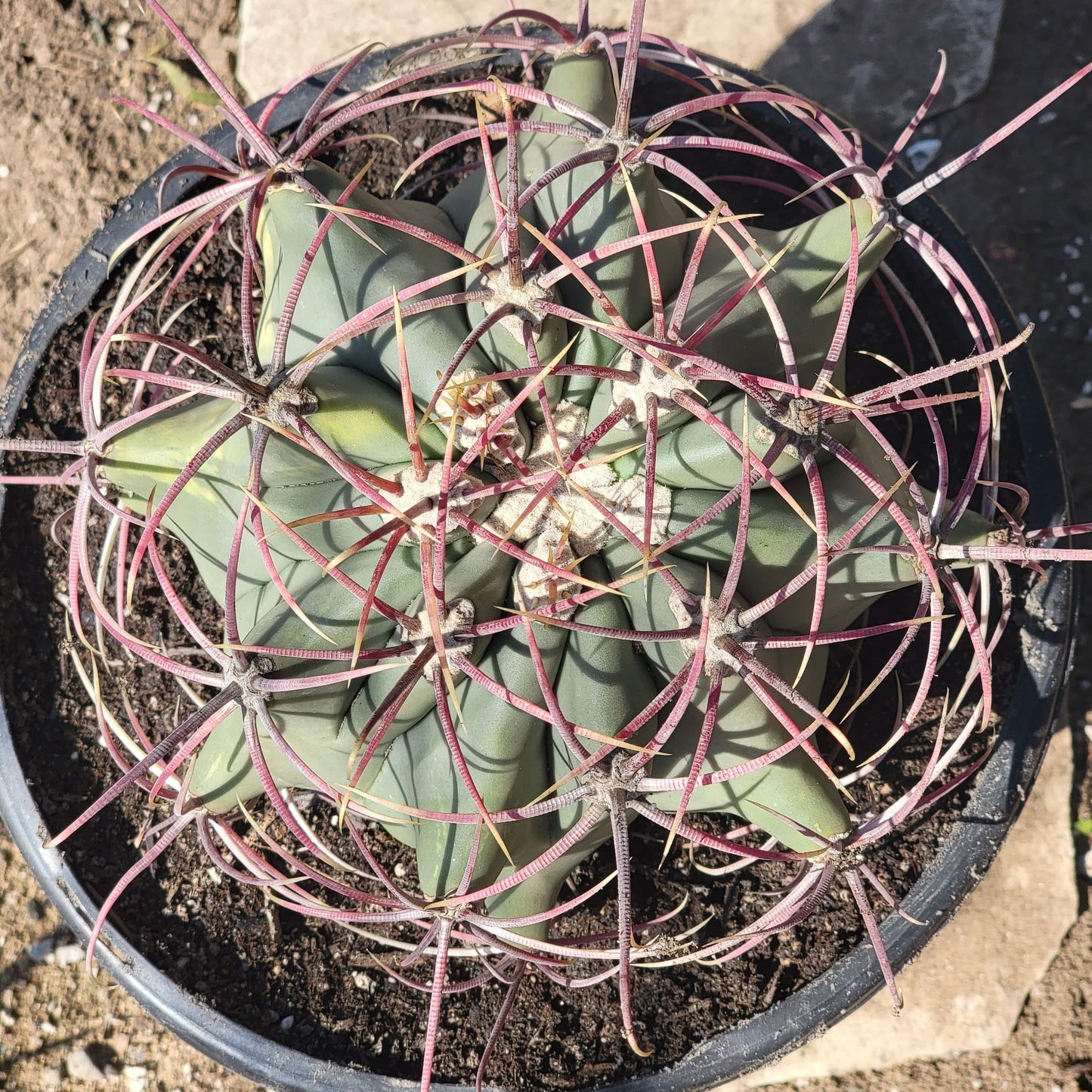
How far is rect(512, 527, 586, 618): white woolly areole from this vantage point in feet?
2.88

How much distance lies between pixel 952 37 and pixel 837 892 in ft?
4.86

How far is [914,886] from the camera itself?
1185 mm

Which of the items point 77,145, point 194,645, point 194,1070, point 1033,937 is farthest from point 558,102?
point 194,1070

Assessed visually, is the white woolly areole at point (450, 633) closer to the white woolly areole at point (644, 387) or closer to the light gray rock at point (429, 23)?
the white woolly areole at point (644, 387)

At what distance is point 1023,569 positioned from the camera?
125 centimetres

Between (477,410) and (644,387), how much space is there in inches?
5.9

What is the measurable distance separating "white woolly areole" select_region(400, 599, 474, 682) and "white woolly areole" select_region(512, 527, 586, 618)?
71 millimetres

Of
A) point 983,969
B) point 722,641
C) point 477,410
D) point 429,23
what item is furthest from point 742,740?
point 429,23

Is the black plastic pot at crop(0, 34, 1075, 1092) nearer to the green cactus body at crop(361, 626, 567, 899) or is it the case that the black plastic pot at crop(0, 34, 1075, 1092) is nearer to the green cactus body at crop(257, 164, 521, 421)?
the green cactus body at crop(361, 626, 567, 899)

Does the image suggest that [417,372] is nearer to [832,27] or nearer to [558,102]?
[558,102]

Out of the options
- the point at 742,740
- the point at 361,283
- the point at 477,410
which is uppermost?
the point at 361,283

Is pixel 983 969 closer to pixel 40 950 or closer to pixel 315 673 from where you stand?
pixel 315 673

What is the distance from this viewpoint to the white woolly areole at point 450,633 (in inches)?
31.0

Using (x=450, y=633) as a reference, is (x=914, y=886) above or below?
below
